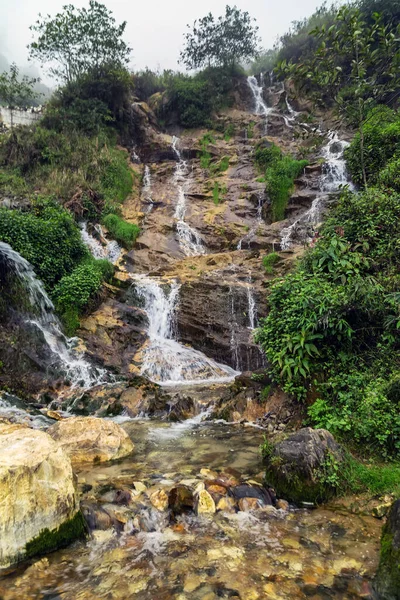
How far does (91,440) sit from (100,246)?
11471 millimetres

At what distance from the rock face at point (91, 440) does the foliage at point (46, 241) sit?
7.08 metres

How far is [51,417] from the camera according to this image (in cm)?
717

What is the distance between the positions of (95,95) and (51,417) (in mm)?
24146

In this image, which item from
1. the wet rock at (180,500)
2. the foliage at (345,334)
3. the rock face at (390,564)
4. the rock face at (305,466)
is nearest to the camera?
the rock face at (390,564)

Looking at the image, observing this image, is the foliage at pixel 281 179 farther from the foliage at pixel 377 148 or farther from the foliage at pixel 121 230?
the foliage at pixel 121 230

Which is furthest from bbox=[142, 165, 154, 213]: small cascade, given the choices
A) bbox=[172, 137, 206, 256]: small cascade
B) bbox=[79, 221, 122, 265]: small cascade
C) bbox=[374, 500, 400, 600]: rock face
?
bbox=[374, 500, 400, 600]: rock face

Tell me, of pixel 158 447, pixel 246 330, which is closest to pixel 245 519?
pixel 158 447

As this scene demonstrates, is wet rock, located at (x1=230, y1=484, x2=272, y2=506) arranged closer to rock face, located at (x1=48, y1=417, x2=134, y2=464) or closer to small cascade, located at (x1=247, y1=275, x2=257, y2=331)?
rock face, located at (x1=48, y1=417, x2=134, y2=464)

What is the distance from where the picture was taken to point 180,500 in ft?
12.8

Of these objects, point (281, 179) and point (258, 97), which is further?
point (258, 97)

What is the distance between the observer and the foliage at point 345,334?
481 centimetres

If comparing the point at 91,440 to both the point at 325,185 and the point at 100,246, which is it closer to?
the point at 100,246

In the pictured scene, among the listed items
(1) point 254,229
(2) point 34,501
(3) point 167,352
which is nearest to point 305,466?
(2) point 34,501

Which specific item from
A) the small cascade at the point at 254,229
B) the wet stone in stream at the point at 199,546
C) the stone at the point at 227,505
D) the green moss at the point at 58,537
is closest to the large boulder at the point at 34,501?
the green moss at the point at 58,537
